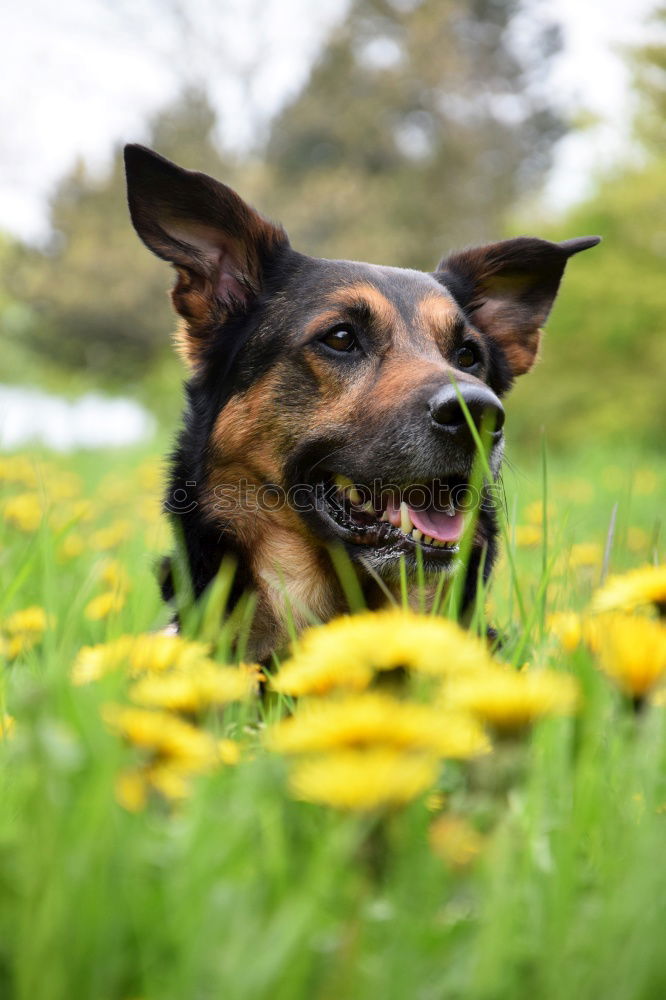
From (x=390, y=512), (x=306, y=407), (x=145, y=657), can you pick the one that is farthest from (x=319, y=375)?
(x=145, y=657)

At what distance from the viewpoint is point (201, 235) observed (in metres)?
3.30

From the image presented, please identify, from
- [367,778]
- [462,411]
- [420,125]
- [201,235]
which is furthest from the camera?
[420,125]

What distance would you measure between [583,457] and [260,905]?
411 inches

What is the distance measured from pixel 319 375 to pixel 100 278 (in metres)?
25.3

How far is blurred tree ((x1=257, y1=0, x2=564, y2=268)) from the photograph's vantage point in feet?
79.6

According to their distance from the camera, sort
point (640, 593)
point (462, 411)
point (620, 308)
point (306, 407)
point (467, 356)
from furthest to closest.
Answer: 1. point (620, 308)
2. point (467, 356)
3. point (306, 407)
4. point (462, 411)
5. point (640, 593)

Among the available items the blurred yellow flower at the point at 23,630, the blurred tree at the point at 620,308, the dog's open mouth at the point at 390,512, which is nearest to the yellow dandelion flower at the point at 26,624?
the blurred yellow flower at the point at 23,630

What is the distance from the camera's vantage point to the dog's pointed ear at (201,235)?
305 cm

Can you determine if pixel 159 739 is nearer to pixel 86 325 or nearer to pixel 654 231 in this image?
pixel 654 231

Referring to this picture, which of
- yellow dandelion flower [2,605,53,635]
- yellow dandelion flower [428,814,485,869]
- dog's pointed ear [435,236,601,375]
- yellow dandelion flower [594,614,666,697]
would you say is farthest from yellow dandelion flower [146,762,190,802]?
dog's pointed ear [435,236,601,375]

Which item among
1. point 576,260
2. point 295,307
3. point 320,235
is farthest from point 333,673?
point 320,235

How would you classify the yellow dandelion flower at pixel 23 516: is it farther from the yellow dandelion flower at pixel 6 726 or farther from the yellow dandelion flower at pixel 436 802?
the yellow dandelion flower at pixel 436 802

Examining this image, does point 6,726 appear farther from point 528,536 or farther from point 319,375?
point 528,536

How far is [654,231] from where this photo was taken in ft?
46.1
